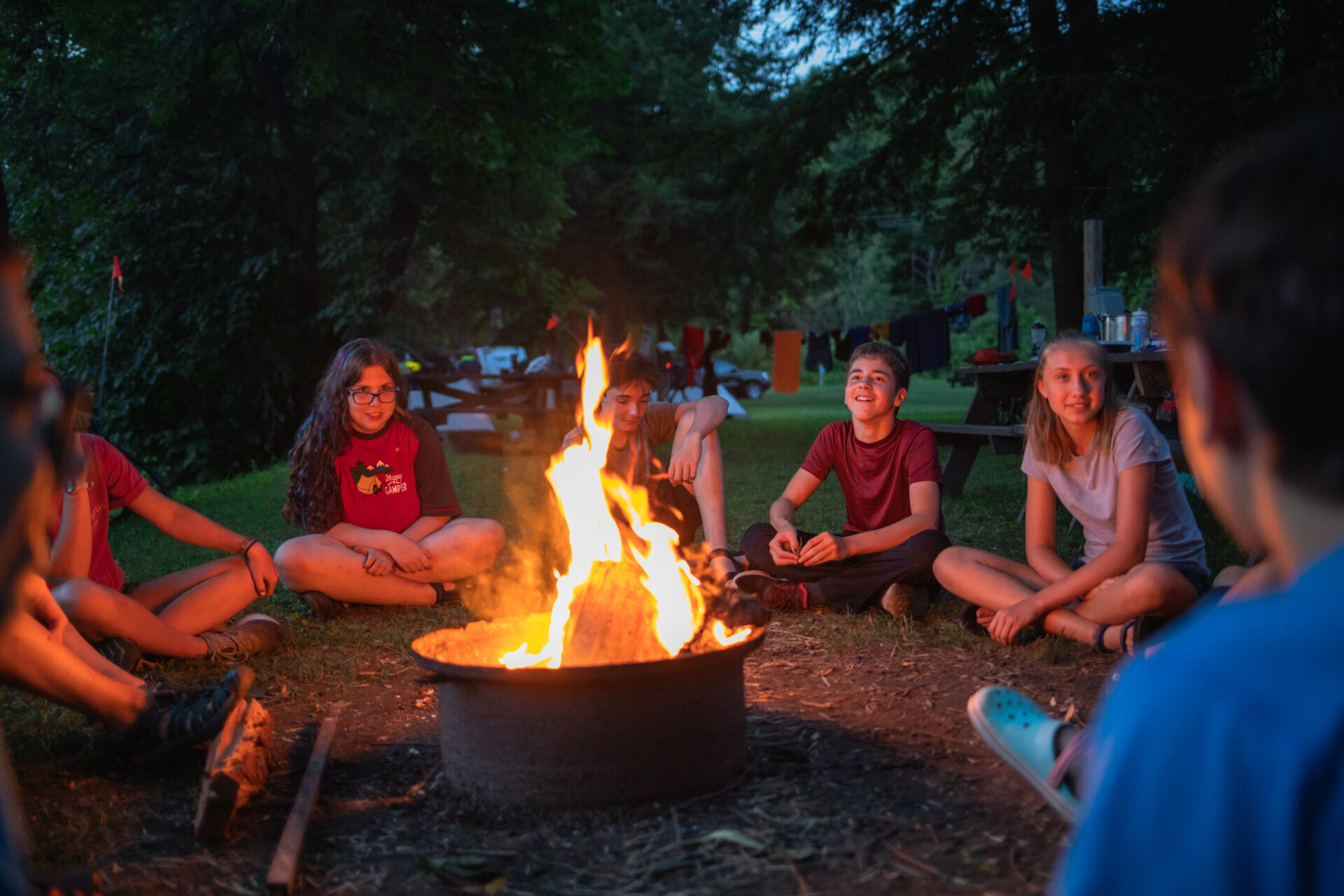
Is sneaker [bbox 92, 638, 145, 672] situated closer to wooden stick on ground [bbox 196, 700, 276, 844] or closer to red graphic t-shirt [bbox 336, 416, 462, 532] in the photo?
wooden stick on ground [bbox 196, 700, 276, 844]

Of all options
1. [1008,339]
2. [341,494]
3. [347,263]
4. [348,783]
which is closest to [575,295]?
[347,263]

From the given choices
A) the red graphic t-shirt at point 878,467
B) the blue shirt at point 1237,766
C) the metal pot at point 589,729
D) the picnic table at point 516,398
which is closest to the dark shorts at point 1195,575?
the red graphic t-shirt at point 878,467

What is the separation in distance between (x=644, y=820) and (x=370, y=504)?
297 cm

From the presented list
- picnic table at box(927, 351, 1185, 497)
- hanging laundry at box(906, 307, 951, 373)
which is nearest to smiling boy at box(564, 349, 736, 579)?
picnic table at box(927, 351, 1185, 497)

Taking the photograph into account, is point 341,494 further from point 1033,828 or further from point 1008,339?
point 1008,339

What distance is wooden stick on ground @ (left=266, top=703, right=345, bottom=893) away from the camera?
229cm

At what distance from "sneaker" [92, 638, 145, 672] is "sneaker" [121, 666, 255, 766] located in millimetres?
817

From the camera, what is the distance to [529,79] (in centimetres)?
1190

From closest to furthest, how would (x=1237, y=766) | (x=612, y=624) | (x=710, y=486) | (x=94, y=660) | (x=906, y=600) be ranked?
1. (x=1237, y=766)
2. (x=612, y=624)
3. (x=94, y=660)
4. (x=906, y=600)
5. (x=710, y=486)

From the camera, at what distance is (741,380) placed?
34.7 metres

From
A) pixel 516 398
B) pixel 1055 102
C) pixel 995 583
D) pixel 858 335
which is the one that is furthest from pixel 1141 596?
pixel 858 335

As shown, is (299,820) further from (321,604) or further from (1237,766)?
(321,604)

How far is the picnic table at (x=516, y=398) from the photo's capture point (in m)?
13.6

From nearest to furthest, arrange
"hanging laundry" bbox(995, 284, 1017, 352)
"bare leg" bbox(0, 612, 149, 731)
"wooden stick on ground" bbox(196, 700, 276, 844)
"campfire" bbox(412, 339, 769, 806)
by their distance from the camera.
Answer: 1. "wooden stick on ground" bbox(196, 700, 276, 844)
2. "campfire" bbox(412, 339, 769, 806)
3. "bare leg" bbox(0, 612, 149, 731)
4. "hanging laundry" bbox(995, 284, 1017, 352)
